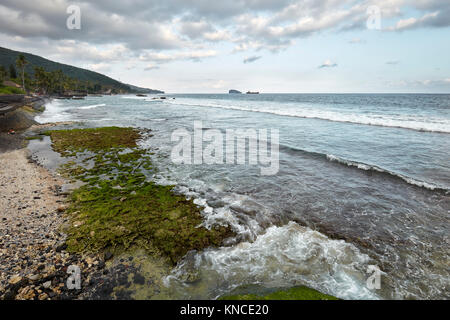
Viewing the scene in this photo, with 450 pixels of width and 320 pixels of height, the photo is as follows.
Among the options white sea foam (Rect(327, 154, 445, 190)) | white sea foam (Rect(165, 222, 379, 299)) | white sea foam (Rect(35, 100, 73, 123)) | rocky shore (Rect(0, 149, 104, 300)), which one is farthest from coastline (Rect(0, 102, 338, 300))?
white sea foam (Rect(35, 100, 73, 123))

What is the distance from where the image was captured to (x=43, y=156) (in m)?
16.5

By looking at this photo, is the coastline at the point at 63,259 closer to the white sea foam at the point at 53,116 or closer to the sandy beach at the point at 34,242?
the sandy beach at the point at 34,242

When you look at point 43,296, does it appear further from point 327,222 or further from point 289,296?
point 327,222

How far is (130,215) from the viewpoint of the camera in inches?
342

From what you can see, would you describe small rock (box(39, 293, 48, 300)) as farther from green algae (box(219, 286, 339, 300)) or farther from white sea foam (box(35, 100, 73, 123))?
white sea foam (box(35, 100, 73, 123))

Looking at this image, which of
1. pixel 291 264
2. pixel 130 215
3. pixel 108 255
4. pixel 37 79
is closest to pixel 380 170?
pixel 291 264

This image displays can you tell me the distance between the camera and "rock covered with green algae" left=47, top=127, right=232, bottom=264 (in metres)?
7.11

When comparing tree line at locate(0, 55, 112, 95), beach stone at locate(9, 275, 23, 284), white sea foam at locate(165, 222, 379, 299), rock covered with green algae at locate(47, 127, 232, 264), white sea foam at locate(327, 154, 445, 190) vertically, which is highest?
tree line at locate(0, 55, 112, 95)

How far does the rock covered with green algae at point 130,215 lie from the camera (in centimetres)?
711

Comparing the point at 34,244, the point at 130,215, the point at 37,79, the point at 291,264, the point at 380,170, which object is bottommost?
the point at 291,264

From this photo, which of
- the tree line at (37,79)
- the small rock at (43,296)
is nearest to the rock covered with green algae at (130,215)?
the small rock at (43,296)
